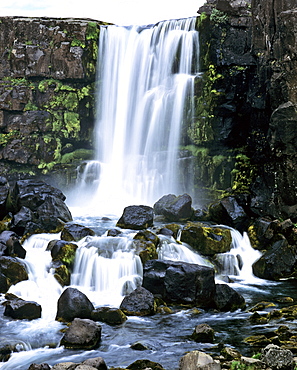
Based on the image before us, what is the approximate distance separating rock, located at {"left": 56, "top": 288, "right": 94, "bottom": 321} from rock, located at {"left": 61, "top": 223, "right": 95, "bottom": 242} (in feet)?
13.6

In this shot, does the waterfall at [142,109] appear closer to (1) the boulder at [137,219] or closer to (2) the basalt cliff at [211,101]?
(2) the basalt cliff at [211,101]

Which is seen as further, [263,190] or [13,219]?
[263,190]

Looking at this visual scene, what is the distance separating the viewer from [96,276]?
1201cm

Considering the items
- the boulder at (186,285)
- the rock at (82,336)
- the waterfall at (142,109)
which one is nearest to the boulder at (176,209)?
the waterfall at (142,109)

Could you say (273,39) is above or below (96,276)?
above

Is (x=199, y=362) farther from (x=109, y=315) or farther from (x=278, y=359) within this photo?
(x=109, y=315)

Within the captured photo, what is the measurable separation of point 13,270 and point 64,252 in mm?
1589

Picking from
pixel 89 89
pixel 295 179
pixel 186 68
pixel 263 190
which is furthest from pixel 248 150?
pixel 89 89

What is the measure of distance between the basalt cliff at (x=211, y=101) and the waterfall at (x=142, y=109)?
0.66 meters

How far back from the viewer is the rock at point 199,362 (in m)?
6.01

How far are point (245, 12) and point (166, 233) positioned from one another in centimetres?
1145

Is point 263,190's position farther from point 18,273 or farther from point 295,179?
point 18,273

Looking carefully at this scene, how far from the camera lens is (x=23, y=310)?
31.5 ft

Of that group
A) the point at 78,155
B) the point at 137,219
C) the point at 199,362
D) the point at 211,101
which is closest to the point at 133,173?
the point at 78,155
